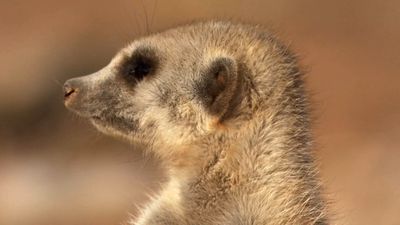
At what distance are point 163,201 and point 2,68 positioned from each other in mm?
4821

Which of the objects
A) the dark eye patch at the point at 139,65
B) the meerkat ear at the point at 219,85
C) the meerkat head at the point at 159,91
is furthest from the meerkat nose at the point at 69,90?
the meerkat ear at the point at 219,85

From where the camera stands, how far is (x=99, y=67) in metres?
7.33

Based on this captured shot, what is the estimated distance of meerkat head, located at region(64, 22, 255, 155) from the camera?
3.06 metres

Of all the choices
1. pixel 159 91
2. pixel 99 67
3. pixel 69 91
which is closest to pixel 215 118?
pixel 159 91

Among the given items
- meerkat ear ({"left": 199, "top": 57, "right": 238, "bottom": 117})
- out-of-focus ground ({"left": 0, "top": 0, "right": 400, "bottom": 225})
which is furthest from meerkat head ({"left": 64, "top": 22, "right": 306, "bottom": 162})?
out-of-focus ground ({"left": 0, "top": 0, "right": 400, "bottom": 225})

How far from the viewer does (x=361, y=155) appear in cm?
670

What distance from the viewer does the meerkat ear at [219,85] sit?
298 cm

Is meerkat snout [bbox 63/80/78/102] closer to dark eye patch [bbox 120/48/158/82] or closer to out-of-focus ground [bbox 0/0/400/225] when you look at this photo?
dark eye patch [bbox 120/48/158/82]

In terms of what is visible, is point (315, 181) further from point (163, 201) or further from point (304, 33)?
point (304, 33)

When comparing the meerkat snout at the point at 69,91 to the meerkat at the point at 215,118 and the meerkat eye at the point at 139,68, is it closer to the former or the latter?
the meerkat at the point at 215,118

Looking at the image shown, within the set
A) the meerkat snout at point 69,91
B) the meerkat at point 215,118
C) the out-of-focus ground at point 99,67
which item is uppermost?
the out-of-focus ground at point 99,67

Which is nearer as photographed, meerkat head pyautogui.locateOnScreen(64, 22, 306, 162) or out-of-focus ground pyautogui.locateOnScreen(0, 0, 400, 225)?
meerkat head pyautogui.locateOnScreen(64, 22, 306, 162)

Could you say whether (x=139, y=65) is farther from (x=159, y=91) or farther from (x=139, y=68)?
(x=159, y=91)

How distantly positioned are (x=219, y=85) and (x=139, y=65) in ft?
1.01
